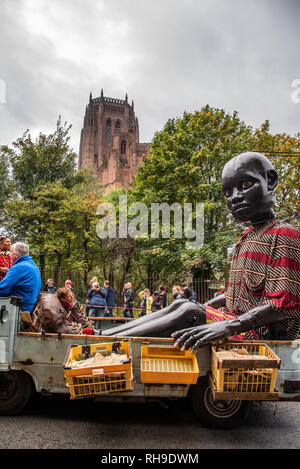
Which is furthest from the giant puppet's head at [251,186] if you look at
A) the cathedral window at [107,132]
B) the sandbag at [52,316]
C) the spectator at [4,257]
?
the cathedral window at [107,132]

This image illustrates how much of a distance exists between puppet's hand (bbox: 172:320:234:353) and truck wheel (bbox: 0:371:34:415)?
1.88m

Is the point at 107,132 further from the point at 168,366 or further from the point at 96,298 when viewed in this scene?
the point at 168,366

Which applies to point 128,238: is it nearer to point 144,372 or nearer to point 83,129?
point 144,372

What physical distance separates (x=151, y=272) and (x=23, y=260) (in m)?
16.3

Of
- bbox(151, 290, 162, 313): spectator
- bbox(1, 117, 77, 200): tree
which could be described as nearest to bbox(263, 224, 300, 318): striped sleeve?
bbox(151, 290, 162, 313): spectator

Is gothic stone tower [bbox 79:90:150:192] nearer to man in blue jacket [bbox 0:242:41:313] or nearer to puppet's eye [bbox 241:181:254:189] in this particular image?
man in blue jacket [bbox 0:242:41:313]

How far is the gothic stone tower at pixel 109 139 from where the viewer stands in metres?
63.2

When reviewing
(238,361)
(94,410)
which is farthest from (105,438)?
(238,361)

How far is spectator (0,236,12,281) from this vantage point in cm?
562

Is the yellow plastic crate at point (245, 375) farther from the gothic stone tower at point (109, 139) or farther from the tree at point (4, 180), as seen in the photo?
the gothic stone tower at point (109, 139)

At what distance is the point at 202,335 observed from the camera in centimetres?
316

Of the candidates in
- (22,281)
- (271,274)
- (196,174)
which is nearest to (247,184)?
(271,274)

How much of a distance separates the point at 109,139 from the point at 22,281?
83678mm

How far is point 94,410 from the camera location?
404cm
